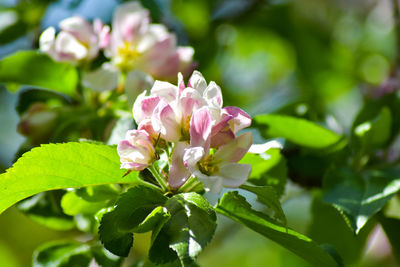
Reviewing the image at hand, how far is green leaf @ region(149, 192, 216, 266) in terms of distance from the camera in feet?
1.95

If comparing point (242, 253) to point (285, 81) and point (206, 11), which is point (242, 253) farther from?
point (206, 11)

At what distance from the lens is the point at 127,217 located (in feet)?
2.09

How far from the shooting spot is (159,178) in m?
0.70

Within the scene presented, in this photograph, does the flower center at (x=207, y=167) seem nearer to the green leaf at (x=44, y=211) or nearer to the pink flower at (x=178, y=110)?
the pink flower at (x=178, y=110)

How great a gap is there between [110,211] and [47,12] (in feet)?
2.92

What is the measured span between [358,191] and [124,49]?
20.1 inches

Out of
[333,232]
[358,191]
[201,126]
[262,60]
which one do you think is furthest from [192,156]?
[262,60]

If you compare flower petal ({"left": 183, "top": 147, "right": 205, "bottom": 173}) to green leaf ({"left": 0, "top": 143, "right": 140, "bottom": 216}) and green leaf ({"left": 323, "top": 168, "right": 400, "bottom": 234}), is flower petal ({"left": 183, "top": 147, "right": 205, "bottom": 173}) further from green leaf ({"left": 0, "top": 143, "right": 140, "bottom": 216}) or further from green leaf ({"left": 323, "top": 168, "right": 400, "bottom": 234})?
green leaf ({"left": 323, "top": 168, "right": 400, "bottom": 234})

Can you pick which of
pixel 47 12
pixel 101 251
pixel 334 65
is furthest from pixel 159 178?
pixel 334 65

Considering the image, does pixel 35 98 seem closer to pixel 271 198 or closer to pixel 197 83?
pixel 197 83

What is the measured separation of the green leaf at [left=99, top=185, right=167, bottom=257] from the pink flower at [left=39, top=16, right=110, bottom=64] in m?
0.42

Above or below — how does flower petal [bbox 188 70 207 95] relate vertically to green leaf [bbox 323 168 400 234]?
above

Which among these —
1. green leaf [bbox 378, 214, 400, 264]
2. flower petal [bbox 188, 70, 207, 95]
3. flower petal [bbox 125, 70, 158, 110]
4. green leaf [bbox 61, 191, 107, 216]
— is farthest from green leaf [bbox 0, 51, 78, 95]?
green leaf [bbox 378, 214, 400, 264]

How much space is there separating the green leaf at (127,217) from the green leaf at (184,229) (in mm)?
19
